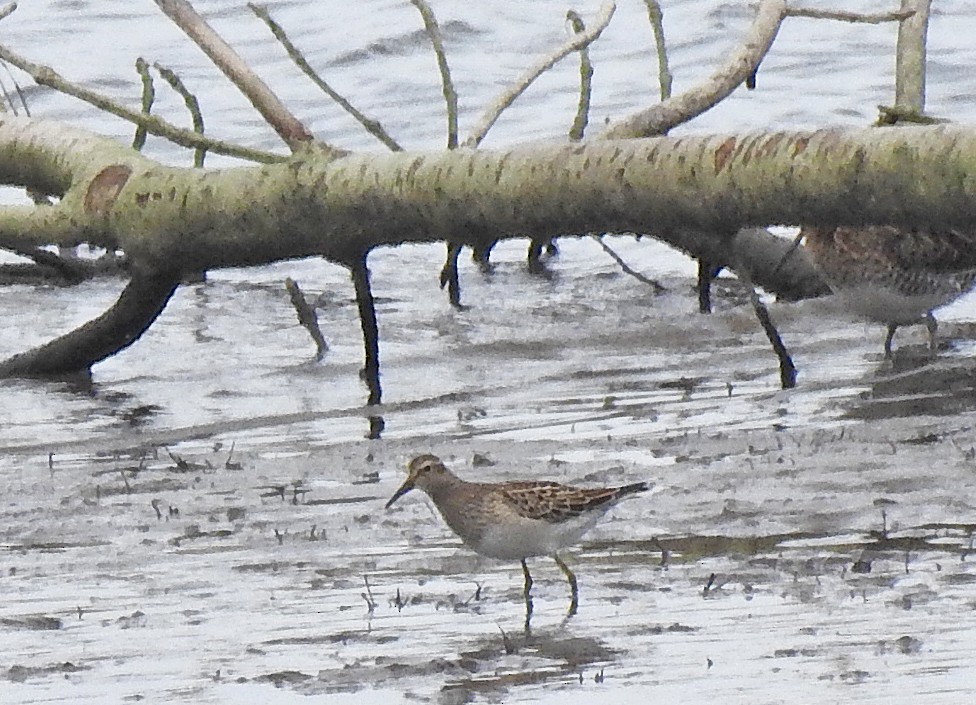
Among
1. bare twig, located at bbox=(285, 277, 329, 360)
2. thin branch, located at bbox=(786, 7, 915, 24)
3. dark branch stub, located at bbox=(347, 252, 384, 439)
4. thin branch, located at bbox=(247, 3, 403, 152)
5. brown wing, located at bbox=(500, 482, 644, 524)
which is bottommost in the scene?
bare twig, located at bbox=(285, 277, 329, 360)

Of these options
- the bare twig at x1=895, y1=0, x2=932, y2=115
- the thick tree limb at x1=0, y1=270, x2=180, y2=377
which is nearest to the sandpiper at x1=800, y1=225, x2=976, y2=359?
the bare twig at x1=895, y1=0, x2=932, y2=115

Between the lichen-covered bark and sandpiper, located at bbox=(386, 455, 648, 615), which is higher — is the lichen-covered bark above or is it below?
above

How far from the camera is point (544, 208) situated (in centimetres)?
686

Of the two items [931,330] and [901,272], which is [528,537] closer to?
[901,272]

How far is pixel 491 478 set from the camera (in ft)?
24.0

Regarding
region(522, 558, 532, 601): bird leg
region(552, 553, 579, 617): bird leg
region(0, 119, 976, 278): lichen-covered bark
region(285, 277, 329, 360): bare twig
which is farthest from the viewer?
region(285, 277, 329, 360): bare twig

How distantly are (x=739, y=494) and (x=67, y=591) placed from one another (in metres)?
2.06

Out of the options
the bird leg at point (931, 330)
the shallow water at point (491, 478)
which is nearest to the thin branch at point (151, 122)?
the shallow water at point (491, 478)

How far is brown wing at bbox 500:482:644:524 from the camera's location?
588cm

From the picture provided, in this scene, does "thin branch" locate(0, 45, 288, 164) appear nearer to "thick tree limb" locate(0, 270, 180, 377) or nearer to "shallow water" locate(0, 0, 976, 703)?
"thick tree limb" locate(0, 270, 180, 377)

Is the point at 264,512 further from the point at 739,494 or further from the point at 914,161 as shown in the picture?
the point at 914,161

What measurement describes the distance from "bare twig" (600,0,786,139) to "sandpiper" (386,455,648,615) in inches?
79.4

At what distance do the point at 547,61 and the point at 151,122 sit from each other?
1581 mm

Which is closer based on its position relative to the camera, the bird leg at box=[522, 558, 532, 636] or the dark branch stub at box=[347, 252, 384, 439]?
the bird leg at box=[522, 558, 532, 636]
